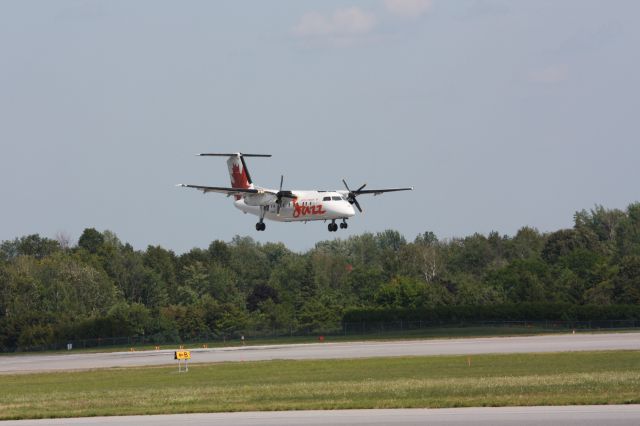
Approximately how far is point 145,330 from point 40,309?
72.5 ft

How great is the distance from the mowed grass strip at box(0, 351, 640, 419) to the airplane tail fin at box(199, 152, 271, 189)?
22.1 metres

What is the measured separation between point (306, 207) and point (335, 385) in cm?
3071

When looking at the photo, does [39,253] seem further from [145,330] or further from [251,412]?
[251,412]

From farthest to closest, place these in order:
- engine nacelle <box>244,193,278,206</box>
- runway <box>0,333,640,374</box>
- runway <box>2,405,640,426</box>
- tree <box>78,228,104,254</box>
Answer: tree <box>78,228,104,254</box>, engine nacelle <box>244,193,278,206</box>, runway <box>0,333,640,374</box>, runway <box>2,405,640,426</box>

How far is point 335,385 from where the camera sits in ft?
137

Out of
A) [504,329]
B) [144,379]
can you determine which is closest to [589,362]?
[144,379]

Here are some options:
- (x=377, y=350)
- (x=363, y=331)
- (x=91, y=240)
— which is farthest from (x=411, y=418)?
(x=91, y=240)

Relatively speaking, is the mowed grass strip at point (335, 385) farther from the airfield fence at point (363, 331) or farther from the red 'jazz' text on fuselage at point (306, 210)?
the airfield fence at point (363, 331)

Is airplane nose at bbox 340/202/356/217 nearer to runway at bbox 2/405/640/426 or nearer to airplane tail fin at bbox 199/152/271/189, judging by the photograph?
airplane tail fin at bbox 199/152/271/189

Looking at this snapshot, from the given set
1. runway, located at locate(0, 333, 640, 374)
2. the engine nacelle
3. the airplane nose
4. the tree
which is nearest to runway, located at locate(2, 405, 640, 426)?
runway, located at locate(0, 333, 640, 374)

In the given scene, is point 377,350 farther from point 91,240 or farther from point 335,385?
point 91,240

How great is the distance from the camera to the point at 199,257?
596 ft

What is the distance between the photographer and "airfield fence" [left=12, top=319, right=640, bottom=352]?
9306 cm

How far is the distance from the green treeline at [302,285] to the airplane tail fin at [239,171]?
1126 inches
